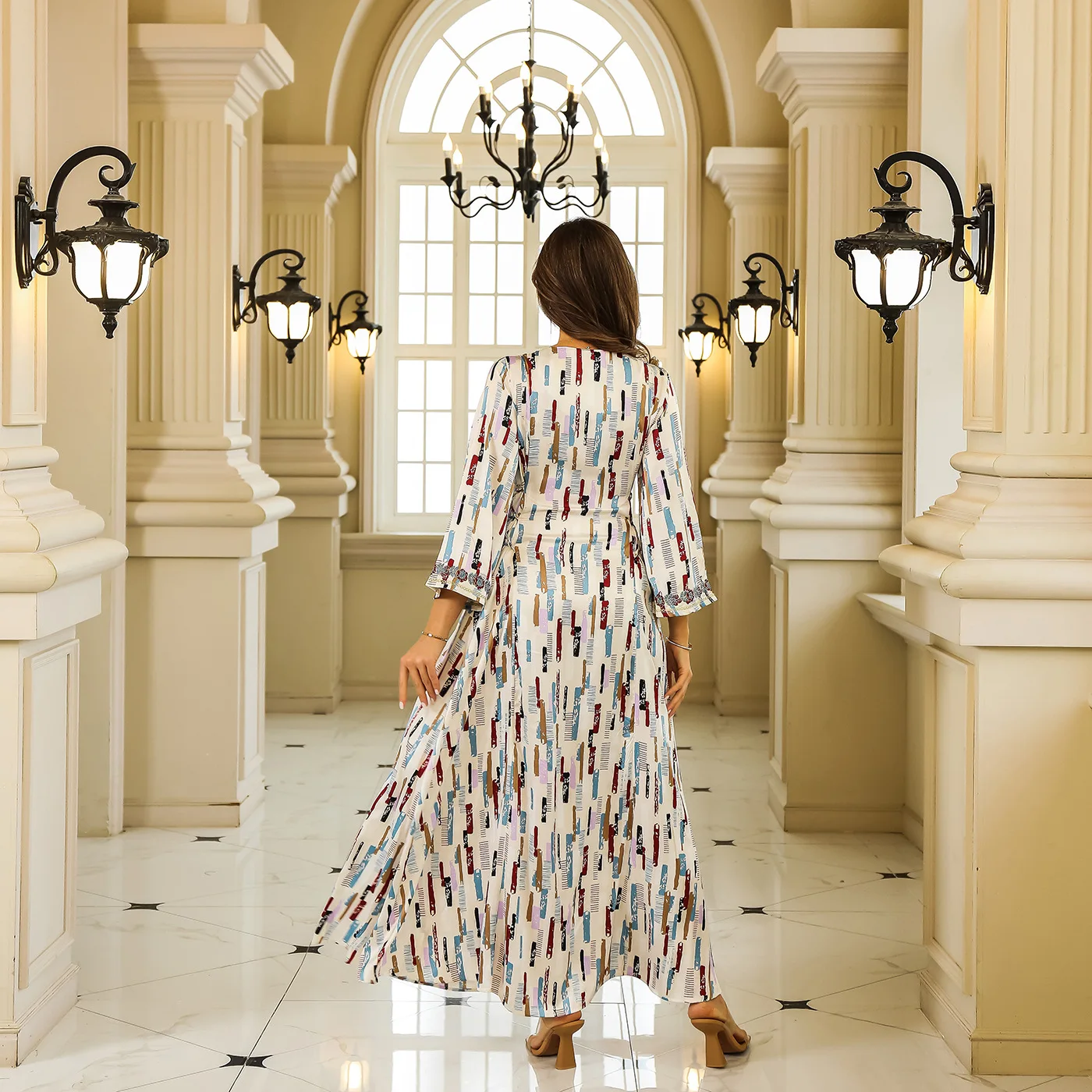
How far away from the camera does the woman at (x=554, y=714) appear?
305 centimetres

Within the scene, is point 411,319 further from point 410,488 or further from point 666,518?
point 666,518

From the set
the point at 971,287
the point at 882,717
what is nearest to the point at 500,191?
the point at 882,717

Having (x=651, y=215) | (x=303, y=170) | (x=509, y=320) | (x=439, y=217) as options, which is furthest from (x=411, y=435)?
(x=651, y=215)

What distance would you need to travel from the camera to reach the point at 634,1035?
3.41 metres

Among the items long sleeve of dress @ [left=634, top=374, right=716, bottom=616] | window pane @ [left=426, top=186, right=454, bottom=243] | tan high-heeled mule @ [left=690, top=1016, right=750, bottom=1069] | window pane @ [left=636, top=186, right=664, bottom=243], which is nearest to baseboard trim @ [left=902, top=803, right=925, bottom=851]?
tan high-heeled mule @ [left=690, top=1016, right=750, bottom=1069]

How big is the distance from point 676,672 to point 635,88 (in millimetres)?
6355

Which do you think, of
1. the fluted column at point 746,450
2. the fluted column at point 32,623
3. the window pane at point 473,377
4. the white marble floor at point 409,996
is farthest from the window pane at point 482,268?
the fluted column at point 32,623

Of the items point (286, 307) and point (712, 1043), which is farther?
point (286, 307)

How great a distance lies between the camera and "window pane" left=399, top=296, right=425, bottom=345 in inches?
348

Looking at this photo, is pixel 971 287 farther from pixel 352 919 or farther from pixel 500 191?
pixel 500 191

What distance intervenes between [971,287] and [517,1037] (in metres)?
2.20

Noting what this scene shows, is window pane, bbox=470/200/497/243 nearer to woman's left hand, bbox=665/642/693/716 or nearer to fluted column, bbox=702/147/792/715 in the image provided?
fluted column, bbox=702/147/792/715

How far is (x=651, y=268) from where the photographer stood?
28.8ft

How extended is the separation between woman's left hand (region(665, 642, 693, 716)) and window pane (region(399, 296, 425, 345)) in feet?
19.4
